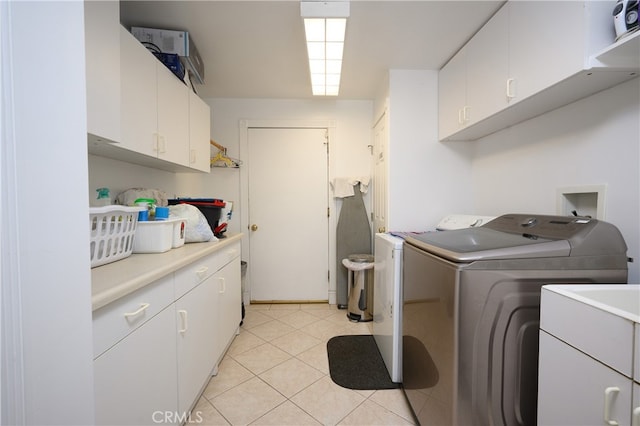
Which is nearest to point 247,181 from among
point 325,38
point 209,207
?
point 209,207

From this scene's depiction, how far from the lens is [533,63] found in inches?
47.0

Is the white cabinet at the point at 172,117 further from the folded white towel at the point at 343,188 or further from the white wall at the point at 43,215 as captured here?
the folded white towel at the point at 343,188

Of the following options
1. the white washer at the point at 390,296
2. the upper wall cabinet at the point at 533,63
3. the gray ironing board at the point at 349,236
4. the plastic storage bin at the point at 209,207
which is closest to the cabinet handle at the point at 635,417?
the white washer at the point at 390,296

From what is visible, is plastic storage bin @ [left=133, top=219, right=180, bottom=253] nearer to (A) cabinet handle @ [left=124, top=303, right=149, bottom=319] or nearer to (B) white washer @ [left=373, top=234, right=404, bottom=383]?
(A) cabinet handle @ [left=124, top=303, right=149, bottom=319]

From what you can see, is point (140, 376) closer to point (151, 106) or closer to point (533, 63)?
point (151, 106)

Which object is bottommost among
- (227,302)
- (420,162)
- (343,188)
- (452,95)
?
(227,302)

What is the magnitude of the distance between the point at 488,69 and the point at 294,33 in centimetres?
131

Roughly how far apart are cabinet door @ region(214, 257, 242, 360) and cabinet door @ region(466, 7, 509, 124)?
207 centimetres

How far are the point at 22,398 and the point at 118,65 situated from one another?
1333 millimetres

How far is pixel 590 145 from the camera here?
121 cm

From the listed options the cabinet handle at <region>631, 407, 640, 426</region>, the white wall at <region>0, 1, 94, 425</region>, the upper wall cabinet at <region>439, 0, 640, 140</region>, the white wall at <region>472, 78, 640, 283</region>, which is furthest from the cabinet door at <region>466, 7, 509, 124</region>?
the white wall at <region>0, 1, 94, 425</region>

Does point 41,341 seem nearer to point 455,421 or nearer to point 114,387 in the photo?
point 114,387

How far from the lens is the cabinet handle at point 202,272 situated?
1.36 metres

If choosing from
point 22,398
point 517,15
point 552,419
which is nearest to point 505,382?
point 552,419
